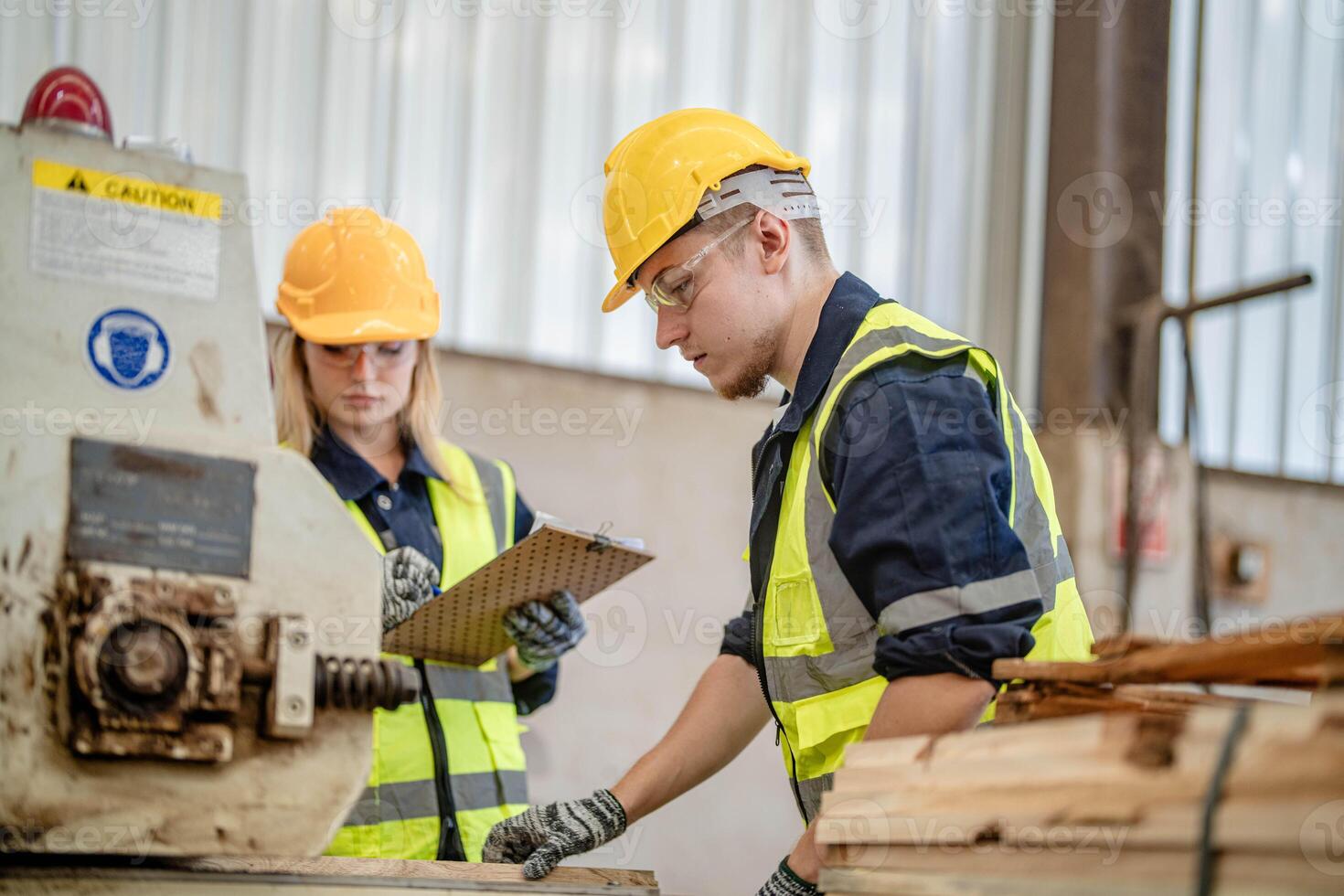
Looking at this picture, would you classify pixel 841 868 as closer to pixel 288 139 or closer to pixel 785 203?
pixel 785 203

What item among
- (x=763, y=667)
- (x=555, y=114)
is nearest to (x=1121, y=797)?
(x=763, y=667)

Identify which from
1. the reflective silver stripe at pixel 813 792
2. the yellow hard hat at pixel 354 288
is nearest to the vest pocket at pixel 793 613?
the reflective silver stripe at pixel 813 792

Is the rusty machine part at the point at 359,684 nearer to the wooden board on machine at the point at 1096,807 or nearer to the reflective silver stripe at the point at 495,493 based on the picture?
the wooden board on machine at the point at 1096,807

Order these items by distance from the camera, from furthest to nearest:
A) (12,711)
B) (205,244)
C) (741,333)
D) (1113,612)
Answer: (1113,612)
(741,333)
(205,244)
(12,711)

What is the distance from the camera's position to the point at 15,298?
151 centimetres

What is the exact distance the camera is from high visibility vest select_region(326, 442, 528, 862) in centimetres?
261

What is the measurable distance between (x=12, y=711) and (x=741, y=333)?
42.5 inches

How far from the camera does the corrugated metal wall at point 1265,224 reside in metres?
5.10

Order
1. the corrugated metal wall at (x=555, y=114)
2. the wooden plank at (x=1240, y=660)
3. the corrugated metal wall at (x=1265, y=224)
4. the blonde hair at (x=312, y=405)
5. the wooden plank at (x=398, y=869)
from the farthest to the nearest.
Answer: the corrugated metal wall at (x=1265, y=224), the corrugated metal wall at (x=555, y=114), the blonde hair at (x=312, y=405), the wooden plank at (x=398, y=869), the wooden plank at (x=1240, y=660)

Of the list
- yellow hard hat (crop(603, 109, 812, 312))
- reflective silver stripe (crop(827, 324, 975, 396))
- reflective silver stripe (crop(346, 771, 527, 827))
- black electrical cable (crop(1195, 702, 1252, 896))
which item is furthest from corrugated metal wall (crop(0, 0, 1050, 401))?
black electrical cable (crop(1195, 702, 1252, 896))

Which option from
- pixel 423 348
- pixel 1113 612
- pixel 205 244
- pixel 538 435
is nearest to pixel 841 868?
pixel 205 244

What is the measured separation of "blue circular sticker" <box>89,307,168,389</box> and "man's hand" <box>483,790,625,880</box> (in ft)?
2.75

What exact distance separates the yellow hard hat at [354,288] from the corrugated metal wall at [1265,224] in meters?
3.01

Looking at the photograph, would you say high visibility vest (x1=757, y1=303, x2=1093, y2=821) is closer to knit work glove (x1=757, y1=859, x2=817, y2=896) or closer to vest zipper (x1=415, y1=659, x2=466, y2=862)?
knit work glove (x1=757, y1=859, x2=817, y2=896)
